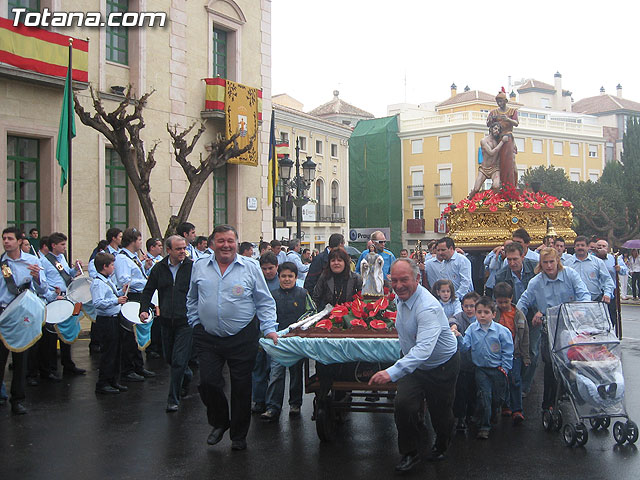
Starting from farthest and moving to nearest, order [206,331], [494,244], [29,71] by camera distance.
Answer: [29,71]
[494,244]
[206,331]

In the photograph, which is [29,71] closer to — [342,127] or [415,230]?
[342,127]

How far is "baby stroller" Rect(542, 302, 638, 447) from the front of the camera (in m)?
6.41

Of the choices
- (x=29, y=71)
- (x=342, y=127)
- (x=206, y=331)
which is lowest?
(x=206, y=331)

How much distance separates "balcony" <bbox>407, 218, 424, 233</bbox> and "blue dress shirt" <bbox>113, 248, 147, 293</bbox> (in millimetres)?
52586

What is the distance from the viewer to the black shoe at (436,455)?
6215mm

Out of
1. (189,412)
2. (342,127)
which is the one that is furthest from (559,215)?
(342,127)

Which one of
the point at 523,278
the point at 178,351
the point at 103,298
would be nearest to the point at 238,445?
the point at 178,351

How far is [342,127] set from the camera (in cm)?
5441

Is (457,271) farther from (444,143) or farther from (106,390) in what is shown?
(444,143)

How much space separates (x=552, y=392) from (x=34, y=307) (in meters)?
5.68

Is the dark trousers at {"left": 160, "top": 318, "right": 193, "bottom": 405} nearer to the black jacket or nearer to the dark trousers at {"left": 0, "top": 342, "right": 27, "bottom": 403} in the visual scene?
the black jacket

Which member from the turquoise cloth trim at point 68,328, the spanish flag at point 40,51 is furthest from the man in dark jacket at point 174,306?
the spanish flag at point 40,51

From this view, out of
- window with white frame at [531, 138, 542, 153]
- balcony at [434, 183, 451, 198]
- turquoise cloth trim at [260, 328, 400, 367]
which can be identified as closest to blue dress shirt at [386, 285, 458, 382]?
turquoise cloth trim at [260, 328, 400, 367]

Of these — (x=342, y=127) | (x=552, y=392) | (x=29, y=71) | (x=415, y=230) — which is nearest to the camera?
(x=552, y=392)
